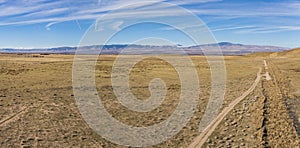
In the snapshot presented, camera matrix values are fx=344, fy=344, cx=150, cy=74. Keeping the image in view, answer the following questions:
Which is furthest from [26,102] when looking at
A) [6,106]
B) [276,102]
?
[276,102]

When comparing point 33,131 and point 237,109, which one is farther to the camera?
point 237,109

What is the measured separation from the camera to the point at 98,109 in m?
15.5

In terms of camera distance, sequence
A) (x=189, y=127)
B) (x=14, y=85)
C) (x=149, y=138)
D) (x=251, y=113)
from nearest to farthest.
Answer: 1. (x=149, y=138)
2. (x=189, y=127)
3. (x=251, y=113)
4. (x=14, y=85)

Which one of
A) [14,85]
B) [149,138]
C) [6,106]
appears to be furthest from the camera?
[14,85]

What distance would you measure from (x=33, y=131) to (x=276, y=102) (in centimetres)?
1152

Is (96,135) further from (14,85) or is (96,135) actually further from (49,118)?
(14,85)

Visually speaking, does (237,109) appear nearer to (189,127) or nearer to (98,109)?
(189,127)

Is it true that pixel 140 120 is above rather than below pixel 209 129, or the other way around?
above

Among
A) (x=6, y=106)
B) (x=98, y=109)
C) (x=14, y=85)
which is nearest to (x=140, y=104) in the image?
(x=98, y=109)

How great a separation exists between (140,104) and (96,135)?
20.8 feet

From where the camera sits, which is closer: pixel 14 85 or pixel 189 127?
pixel 189 127

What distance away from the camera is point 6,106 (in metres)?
15.4

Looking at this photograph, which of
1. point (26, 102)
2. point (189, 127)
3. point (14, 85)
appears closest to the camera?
point (189, 127)

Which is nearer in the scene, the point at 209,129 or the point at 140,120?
the point at 209,129
